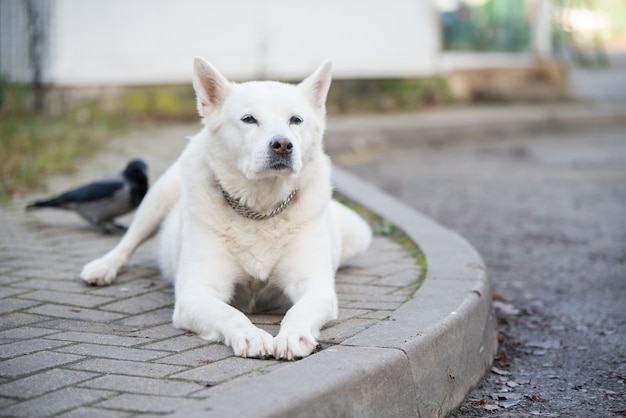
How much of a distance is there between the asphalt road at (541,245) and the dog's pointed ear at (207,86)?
1.82m

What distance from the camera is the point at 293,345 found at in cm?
337

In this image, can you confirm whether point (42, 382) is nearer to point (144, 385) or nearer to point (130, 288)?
point (144, 385)

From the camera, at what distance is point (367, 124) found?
41.1ft

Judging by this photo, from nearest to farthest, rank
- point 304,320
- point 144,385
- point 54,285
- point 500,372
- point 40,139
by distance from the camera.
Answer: point 144,385
point 304,320
point 500,372
point 54,285
point 40,139

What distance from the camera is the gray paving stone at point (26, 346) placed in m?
3.46

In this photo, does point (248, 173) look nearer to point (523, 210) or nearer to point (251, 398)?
point (251, 398)

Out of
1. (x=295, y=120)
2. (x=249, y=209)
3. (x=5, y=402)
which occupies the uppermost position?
(x=295, y=120)

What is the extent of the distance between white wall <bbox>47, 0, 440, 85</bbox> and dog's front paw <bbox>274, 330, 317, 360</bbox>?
931 cm

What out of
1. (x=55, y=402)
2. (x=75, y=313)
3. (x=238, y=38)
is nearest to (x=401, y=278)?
(x=75, y=313)

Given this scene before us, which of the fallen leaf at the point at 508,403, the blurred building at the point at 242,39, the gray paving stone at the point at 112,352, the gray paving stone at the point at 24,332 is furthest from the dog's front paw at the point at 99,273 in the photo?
the blurred building at the point at 242,39

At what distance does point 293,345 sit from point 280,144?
952mm

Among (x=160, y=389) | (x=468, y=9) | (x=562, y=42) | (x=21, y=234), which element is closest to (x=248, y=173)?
(x=160, y=389)

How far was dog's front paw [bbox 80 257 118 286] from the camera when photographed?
15.3 ft

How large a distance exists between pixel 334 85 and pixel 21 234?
341 inches
